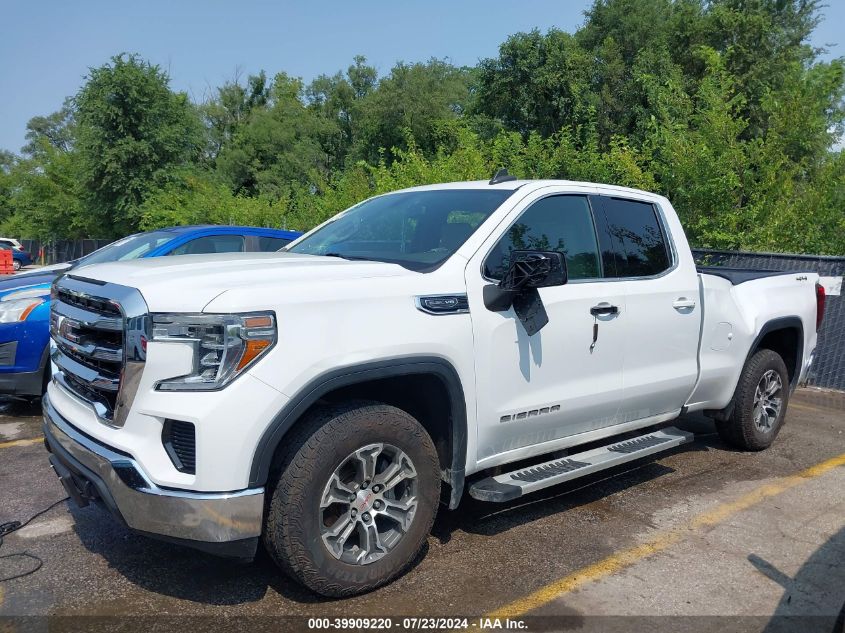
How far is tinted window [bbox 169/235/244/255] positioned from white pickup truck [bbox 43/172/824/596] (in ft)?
9.11

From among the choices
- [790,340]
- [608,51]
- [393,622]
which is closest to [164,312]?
[393,622]

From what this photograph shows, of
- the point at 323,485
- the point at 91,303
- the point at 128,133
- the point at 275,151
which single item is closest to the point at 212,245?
the point at 91,303

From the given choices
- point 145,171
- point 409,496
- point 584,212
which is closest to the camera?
point 409,496

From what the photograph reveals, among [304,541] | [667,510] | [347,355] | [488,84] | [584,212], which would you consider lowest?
[667,510]

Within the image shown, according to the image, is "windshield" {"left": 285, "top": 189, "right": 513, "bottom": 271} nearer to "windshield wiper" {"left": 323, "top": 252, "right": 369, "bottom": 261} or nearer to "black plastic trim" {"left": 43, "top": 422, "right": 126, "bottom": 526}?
"windshield wiper" {"left": 323, "top": 252, "right": 369, "bottom": 261}

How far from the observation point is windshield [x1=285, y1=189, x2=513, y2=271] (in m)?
3.82

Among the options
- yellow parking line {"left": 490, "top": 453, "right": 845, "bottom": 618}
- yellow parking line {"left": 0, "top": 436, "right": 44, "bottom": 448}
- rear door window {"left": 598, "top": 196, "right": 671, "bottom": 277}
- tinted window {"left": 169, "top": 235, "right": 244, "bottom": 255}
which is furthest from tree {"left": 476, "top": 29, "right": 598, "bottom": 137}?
yellow parking line {"left": 0, "top": 436, "right": 44, "bottom": 448}

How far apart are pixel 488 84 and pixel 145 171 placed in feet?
47.7

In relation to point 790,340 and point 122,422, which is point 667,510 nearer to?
point 790,340

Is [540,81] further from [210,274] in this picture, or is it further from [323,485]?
[323,485]

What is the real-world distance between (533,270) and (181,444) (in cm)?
178

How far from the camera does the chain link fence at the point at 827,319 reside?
8227 mm

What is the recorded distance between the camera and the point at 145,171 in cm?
2816

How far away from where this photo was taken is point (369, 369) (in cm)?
309
